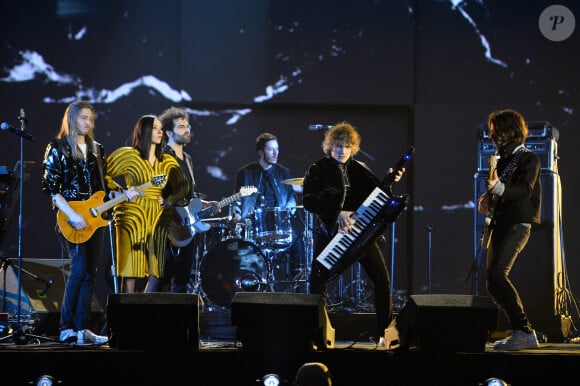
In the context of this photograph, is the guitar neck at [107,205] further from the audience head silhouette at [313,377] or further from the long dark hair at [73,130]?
the audience head silhouette at [313,377]

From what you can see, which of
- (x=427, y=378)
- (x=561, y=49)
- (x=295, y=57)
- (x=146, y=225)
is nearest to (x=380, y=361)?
(x=427, y=378)

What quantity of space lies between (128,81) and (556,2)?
549 centimetres

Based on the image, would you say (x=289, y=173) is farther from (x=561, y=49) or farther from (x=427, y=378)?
(x=427, y=378)

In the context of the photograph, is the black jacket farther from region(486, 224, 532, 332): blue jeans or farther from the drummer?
the drummer

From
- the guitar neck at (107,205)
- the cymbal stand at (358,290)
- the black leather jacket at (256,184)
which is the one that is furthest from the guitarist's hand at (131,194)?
the cymbal stand at (358,290)

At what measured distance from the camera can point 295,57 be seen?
10023mm

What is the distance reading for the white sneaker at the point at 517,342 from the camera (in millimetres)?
5973

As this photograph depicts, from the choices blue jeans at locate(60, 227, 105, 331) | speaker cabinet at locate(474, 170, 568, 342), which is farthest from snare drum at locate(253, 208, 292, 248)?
blue jeans at locate(60, 227, 105, 331)

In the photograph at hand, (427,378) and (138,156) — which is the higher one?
(138,156)

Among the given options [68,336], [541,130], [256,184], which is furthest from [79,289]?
[541,130]

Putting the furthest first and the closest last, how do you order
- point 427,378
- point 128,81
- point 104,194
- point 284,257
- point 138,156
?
point 128,81 → point 284,257 → point 138,156 → point 104,194 → point 427,378

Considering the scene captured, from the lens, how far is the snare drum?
9141 mm

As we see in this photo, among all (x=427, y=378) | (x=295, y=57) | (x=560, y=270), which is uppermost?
(x=295, y=57)

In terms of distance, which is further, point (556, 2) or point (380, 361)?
point (556, 2)
